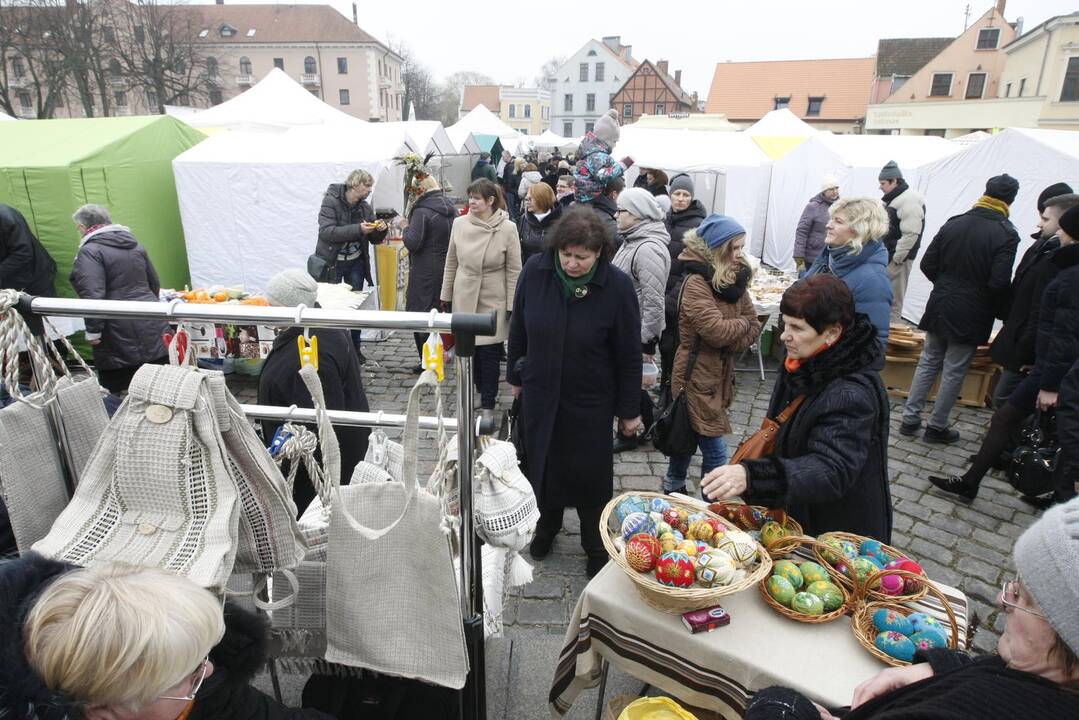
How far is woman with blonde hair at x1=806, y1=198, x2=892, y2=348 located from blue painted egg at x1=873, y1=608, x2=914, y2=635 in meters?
2.40

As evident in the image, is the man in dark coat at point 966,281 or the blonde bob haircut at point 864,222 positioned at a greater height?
the blonde bob haircut at point 864,222

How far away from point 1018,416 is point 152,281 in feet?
20.8

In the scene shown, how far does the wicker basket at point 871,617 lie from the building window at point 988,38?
168ft

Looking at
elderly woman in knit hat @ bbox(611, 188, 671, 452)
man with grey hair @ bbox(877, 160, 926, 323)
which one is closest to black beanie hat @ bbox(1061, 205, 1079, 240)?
elderly woman in knit hat @ bbox(611, 188, 671, 452)

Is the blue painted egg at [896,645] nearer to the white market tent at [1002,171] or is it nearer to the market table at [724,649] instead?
the market table at [724,649]

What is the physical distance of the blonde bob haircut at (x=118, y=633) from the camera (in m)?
0.98

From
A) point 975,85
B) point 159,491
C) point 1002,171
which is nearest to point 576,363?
point 159,491

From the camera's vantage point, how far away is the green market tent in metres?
6.30

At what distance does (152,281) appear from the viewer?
16.1ft

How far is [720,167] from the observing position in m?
11.2

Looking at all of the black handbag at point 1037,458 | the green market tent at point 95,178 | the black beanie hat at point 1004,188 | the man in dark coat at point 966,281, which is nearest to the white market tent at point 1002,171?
the black beanie hat at point 1004,188

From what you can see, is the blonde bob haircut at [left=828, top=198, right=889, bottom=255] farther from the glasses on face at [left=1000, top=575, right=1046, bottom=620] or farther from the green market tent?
the green market tent

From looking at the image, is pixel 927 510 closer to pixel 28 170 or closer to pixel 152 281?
pixel 152 281

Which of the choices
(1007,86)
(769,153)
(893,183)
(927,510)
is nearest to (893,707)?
(927,510)
